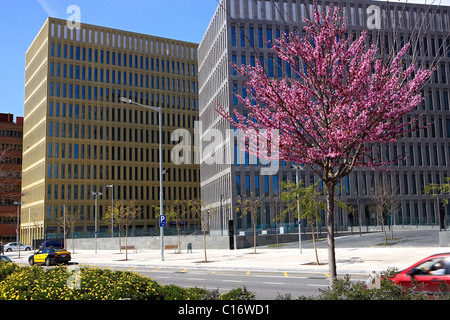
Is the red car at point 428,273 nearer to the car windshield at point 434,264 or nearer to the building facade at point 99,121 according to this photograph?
the car windshield at point 434,264

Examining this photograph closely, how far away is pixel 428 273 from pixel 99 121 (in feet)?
315

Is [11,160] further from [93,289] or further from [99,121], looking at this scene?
[93,289]

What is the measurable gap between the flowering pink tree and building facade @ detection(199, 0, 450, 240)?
5316 cm

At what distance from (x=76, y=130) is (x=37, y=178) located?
45.7ft

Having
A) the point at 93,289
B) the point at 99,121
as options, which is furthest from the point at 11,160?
the point at 93,289

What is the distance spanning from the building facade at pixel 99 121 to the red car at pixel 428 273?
86579mm

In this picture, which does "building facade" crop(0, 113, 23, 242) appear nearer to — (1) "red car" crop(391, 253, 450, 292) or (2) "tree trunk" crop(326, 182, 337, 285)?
(2) "tree trunk" crop(326, 182, 337, 285)

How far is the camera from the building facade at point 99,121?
3812 inches

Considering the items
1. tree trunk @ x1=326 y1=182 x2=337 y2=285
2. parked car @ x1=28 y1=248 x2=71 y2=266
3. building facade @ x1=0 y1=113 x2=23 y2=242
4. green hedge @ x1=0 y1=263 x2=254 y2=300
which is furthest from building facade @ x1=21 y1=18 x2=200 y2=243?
tree trunk @ x1=326 y1=182 x2=337 y2=285

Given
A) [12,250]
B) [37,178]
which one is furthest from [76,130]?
[12,250]

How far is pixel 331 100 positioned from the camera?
435 inches

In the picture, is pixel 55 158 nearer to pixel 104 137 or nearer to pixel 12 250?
pixel 104 137

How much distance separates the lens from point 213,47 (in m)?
77.4

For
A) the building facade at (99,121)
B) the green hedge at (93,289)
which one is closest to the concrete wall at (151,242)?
the building facade at (99,121)
